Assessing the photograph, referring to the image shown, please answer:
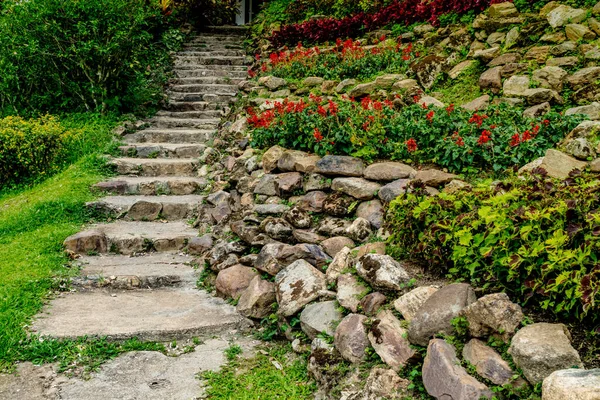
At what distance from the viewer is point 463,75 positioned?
6953mm

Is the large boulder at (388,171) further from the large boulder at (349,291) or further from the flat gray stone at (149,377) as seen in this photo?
the flat gray stone at (149,377)

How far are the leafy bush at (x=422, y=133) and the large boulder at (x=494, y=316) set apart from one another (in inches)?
84.5

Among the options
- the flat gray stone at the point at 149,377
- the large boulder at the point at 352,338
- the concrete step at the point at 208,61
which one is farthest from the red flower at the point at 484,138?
the concrete step at the point at 208,61

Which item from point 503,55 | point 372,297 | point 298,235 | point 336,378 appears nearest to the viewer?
point 336,378

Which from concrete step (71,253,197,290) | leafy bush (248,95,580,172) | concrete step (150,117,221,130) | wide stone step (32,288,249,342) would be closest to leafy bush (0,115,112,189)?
concrete step (150,117,221,130)

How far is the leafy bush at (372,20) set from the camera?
8329 mm

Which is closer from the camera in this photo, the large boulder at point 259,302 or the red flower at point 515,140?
the large boulder at point 259,302

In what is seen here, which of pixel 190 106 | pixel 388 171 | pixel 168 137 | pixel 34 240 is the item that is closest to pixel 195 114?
pixel 190 106

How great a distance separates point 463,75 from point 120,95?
19.9ft

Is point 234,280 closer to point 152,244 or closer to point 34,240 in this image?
point 152,244

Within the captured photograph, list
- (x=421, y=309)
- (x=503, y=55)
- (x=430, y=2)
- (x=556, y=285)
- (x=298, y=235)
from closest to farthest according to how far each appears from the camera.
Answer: (x=556, y=285) → (x=421, y=309) → (x=298, y=235) → (x=503, y=55) → (x=430, y=2)

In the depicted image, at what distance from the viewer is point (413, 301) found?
10.9 ft

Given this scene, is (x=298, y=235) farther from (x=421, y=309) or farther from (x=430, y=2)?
(x=430, y=2)

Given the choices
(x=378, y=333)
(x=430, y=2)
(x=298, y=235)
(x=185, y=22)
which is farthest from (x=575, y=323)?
(x=185, y=22)
